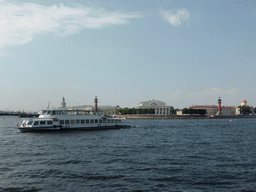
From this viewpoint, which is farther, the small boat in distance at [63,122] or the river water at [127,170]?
the small boat in distance at [63,122]

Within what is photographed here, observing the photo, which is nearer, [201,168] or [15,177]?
[15,177]

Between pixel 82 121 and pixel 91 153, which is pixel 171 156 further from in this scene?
Result: pixel 82 121

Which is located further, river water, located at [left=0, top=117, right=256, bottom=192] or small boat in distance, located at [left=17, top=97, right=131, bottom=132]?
small boat in distance, located at [left=17, top=97, right=131, bottom=132]

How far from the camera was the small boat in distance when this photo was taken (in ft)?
157

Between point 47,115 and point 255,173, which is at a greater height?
point 47,115

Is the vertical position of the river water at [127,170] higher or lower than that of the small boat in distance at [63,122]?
lower

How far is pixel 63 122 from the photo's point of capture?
51.1 metres

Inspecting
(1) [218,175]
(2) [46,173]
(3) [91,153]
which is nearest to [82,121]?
(3) [91,153]

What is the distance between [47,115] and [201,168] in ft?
123

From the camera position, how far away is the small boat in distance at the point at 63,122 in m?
47.9

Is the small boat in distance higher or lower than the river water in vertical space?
higher

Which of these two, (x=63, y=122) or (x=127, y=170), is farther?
(x=63, y=122)

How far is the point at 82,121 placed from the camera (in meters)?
54.1

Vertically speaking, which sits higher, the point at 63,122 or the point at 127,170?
the point at 63,122
